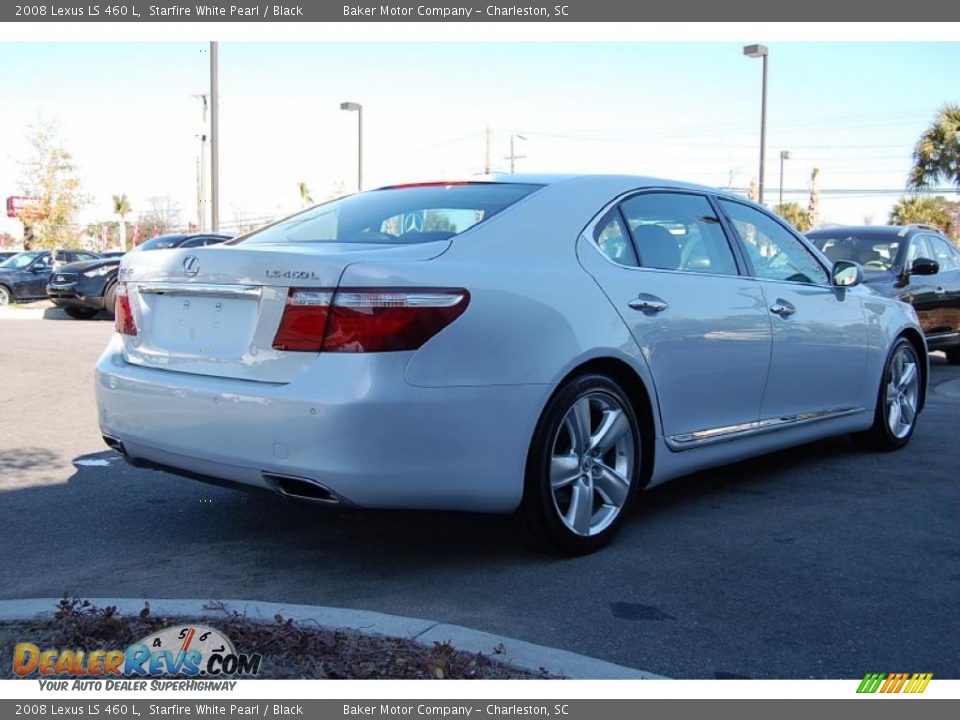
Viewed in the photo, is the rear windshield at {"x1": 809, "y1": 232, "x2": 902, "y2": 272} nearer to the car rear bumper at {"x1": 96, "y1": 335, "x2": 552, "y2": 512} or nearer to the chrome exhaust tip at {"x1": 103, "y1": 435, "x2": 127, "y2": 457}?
the car rear bumper at {"x1": 96, "y1": 335, "x2": 552, "y2": 512}

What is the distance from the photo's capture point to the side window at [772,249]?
213 inches

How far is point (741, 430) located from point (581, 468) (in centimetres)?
130

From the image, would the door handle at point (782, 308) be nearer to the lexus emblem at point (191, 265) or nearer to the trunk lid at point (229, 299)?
the trunk lid at point (229, 299)

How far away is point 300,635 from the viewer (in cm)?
301

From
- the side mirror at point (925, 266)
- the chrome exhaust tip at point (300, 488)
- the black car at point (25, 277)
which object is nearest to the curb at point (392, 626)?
the chrome exhaust tip at point (300, 488)

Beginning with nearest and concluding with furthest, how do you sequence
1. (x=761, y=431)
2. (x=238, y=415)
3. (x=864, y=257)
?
(x=238, y=415)
(x=761, y=431)
(x=864, y=257)

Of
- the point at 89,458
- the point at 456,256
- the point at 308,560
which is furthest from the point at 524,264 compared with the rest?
the point at 89,458

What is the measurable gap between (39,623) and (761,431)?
3.56m

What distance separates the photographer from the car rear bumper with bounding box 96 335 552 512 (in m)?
3.48

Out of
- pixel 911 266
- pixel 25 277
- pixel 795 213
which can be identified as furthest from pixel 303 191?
pixel 911 266

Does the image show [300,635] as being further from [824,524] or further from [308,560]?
[824,524]

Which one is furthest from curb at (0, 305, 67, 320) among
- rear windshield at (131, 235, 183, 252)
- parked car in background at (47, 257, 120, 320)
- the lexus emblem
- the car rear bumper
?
the car rear bumper

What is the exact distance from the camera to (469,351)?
3.66 meters

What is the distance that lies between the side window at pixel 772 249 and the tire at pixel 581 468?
151 cm
